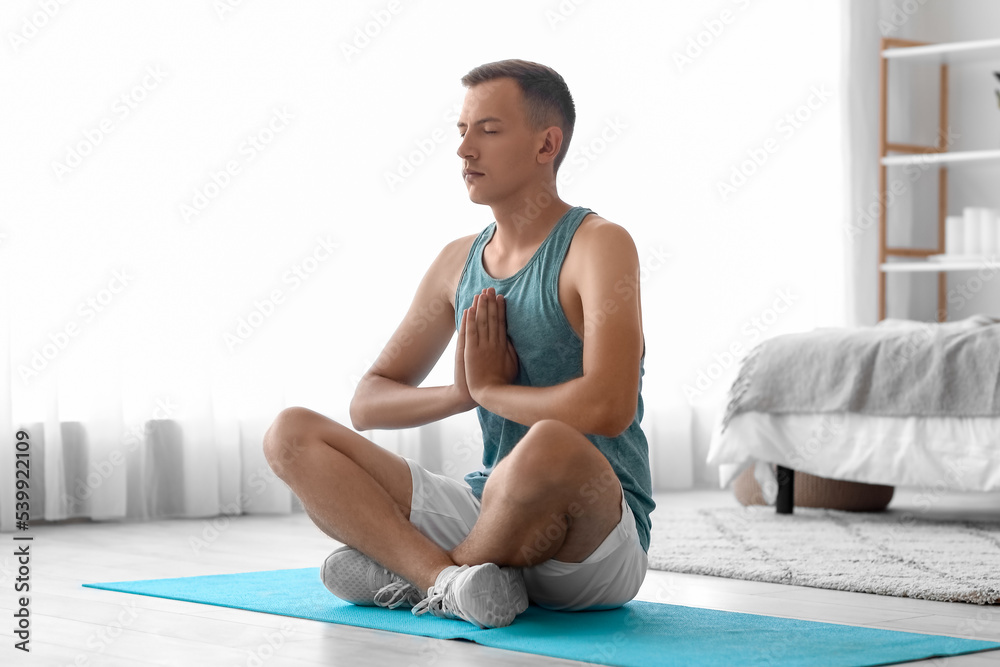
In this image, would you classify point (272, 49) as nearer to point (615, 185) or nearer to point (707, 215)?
point (615, 185)

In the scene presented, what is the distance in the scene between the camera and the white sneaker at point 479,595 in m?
1.63

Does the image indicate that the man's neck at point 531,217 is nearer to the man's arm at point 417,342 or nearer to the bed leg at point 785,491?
the man's arm at point 417,342

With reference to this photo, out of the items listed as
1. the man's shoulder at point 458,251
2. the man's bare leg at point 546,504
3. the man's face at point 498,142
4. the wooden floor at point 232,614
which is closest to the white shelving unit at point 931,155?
the wooden floor at point 232,614

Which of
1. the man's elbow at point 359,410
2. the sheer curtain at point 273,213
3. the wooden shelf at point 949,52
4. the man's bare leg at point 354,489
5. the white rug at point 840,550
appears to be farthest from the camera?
the wooden shelf at point 949,52

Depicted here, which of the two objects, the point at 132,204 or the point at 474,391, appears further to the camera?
the point at 132,204

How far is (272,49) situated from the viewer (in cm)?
352

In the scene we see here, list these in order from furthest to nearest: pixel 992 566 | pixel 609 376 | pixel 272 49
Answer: pixel 272 49
pixel 992 566
pixel 609 376

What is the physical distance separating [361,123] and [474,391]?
212cm

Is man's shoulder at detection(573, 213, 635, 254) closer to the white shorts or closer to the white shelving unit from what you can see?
the white shorts

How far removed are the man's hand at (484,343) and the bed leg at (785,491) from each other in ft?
5.77

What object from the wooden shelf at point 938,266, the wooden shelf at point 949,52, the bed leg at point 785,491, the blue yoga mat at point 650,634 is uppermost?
the wooden shelf at point 949,52

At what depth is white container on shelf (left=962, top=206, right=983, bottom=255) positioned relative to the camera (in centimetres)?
456

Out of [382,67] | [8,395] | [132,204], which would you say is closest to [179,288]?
[132,204]

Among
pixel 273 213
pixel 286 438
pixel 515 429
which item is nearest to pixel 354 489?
pixel 286 438
